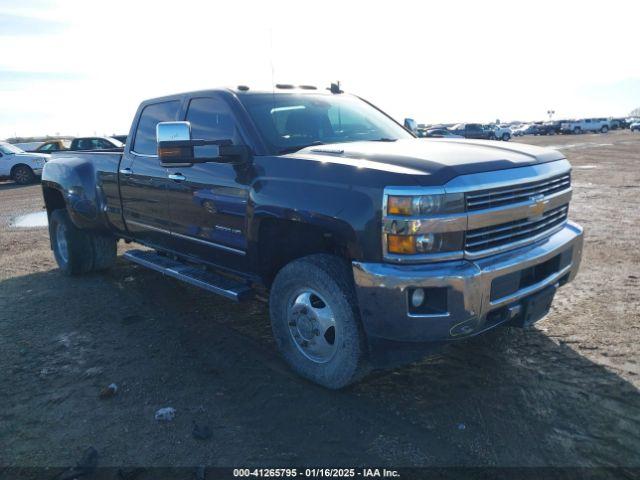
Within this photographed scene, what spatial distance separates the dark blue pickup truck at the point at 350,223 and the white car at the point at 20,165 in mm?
16392

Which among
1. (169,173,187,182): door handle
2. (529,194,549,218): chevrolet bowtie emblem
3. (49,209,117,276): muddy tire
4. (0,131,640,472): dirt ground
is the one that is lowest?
(0,131,640,472): dirt ground

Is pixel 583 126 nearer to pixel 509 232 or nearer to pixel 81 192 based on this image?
pixel 81 192

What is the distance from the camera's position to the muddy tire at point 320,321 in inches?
124

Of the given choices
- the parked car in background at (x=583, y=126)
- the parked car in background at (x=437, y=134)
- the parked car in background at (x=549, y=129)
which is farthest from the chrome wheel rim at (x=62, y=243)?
the parked car in background at (x=549, y=129)

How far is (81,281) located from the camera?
20.5 ft

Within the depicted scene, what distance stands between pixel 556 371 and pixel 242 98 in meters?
2.97

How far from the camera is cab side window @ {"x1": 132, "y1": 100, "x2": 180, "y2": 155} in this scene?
475cm

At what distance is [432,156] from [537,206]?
28.9 inches

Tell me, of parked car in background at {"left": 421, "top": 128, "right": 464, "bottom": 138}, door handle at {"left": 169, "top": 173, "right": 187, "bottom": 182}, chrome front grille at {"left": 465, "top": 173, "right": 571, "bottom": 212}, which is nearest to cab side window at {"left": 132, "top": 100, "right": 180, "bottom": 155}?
door handle at {"left": 169, "top": 173, "right": 187, "bottom": 182}

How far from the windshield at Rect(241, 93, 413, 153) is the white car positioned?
17.3 m

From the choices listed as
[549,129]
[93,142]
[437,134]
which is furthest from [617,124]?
[93,142]

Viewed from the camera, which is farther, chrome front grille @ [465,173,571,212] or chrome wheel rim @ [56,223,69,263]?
chrome wheel rim @ [56,223,69,263]

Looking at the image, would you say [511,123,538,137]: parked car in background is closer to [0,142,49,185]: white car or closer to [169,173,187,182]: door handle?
[0,142,49,185]: white car

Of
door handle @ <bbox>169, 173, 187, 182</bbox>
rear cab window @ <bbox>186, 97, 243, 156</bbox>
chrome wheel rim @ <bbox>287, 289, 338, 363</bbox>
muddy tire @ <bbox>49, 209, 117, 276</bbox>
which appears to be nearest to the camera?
chrome wheel rim @ <bbox>287, 289, 338, 363</bbox>
